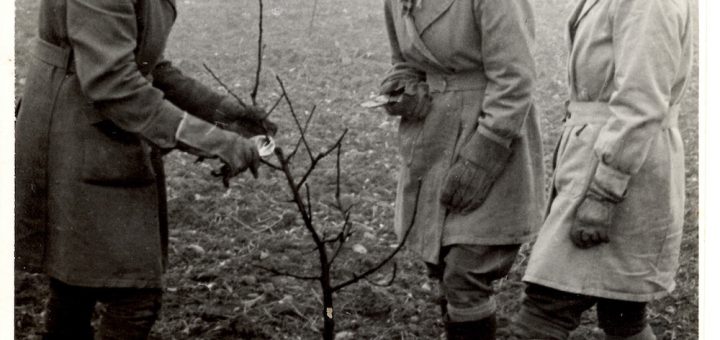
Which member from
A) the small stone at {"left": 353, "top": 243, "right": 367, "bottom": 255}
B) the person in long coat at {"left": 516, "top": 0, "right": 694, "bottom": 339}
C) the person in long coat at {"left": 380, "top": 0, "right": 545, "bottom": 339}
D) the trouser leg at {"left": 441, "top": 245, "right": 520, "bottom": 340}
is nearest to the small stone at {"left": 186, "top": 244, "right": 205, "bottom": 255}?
the small stone at {"left": 353, "top": 243, "right": 367, "bottom": 255}

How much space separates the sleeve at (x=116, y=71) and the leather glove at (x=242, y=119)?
0.27 metres

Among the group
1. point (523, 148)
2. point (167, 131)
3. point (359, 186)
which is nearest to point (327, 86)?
point (359, 186)

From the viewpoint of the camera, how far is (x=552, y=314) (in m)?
2.48

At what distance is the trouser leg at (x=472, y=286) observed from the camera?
8.53 feet

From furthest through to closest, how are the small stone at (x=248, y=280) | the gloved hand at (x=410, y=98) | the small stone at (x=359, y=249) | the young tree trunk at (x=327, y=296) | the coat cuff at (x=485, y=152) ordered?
the small stone at (x=359, y=249) → the small stone at (x=248, y=280) → the gloved hand at (x=410, y=98) → the coat cuff at (x=485, y=152) → the young tree trunk at (x=327, y=296)

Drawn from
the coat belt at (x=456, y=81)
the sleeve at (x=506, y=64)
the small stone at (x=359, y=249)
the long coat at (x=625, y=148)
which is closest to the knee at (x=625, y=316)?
the long coat at (x=625, y=148)

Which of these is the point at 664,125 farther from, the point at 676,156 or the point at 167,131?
the point at 167,131

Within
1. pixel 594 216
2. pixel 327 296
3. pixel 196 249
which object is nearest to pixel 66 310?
pixel 327 296

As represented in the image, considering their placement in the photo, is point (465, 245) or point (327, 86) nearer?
point (465, 245)

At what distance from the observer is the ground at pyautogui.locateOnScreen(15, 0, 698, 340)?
3.04m

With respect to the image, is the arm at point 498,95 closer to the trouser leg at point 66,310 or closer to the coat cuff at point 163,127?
the coat cuff at point 163,127

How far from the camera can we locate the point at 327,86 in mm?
3604

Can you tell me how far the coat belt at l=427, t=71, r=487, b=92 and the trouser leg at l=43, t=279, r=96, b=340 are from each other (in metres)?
1.16

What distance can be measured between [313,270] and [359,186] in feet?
1.43
